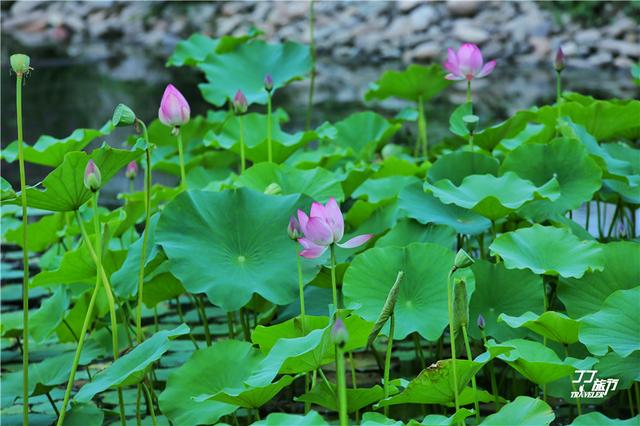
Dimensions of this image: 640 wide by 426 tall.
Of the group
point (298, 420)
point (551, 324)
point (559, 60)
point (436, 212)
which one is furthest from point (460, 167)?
point (298, 420)

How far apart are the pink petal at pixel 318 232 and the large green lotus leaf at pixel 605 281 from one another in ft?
1.48

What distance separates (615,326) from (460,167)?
0.55m

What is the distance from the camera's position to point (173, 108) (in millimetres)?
1458

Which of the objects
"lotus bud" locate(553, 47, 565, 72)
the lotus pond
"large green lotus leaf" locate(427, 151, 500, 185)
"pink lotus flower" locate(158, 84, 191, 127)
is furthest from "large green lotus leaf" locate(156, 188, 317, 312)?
"lotus bud" locate(553, 47, 565, 72)

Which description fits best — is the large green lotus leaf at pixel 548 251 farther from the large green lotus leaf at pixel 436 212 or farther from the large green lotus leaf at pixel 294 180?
the large green lotus leaf at pixel 294 180

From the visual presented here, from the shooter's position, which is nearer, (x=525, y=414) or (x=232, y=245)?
(x=525, y=414)

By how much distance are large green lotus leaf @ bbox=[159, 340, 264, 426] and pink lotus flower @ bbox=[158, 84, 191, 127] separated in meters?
0.37

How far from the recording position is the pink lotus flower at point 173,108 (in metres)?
1.46

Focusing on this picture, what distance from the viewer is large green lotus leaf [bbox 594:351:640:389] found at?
1294mm

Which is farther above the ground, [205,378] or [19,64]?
[19,64]

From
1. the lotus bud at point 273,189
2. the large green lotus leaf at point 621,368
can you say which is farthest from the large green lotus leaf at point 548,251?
the lotus bud at point 273,189

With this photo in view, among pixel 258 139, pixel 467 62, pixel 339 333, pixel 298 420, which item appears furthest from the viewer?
pixel 258 139

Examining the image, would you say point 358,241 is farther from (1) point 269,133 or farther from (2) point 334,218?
(1) point 269,133

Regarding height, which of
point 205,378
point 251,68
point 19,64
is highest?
point 19,64
